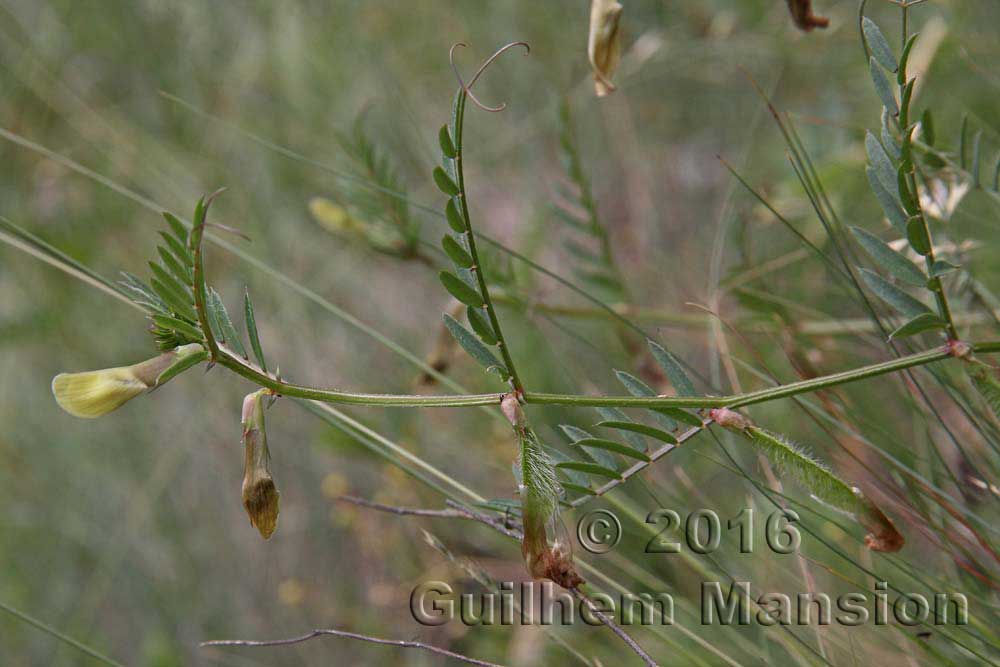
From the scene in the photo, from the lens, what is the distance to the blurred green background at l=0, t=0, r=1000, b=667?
1262 millimetres

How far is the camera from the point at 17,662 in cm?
131

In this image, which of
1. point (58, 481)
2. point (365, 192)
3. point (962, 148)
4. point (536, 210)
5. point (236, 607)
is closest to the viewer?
point (962, 148)

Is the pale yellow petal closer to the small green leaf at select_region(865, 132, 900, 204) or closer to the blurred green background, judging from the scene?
the small green leaf at select_region(865, 132, 900, 204)

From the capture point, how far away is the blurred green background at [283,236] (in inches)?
49.7

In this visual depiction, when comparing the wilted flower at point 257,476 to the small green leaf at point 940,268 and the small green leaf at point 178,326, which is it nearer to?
the small green leaf at point 178,326

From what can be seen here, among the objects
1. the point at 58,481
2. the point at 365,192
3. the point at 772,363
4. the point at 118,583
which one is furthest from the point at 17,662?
the point at 772,363

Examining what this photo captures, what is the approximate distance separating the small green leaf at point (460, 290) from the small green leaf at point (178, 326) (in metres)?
0.10

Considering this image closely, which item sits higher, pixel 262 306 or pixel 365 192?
pixel 262 306

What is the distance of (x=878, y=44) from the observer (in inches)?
15.8

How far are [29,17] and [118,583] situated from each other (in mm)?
917

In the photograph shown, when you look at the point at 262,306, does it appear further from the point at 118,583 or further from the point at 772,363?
the point at 772,363

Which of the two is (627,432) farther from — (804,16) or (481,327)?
(804,16)

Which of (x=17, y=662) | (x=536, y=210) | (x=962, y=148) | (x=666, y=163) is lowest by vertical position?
(x=17, y=662)

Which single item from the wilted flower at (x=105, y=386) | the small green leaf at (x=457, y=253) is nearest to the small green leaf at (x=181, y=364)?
the wilted flower at (x=105, y=386)
